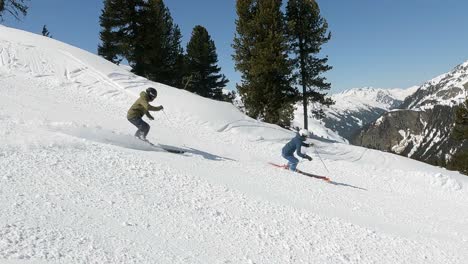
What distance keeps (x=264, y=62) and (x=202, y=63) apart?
16019 millimetres

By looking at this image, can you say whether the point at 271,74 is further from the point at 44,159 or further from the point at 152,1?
the point at 44,159

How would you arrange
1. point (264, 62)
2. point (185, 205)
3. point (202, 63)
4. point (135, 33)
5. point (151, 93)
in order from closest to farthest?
point (185, 205)
point (151, 93)
point (264, 62)
point (135, 33)
point (202, 63)

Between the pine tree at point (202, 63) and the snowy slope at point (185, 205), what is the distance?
25.5m

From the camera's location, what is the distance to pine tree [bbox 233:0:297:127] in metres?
26.0

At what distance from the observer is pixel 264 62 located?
25.9 meters

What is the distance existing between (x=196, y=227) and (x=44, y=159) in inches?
152

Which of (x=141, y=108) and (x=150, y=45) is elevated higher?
(x=150, y=45)

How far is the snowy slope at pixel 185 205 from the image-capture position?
564cm

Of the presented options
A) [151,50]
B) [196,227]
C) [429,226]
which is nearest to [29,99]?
[196,227]

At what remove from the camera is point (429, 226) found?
931 centimetres

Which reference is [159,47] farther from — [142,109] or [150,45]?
[142,109]

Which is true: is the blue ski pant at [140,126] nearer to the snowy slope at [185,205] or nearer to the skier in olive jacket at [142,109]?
the skier in olive jacket at [142,109]

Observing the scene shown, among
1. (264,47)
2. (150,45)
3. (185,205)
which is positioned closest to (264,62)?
(264,47)

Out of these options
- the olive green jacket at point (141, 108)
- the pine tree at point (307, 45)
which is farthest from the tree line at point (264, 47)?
the olive green jacket at point (141, 108)
